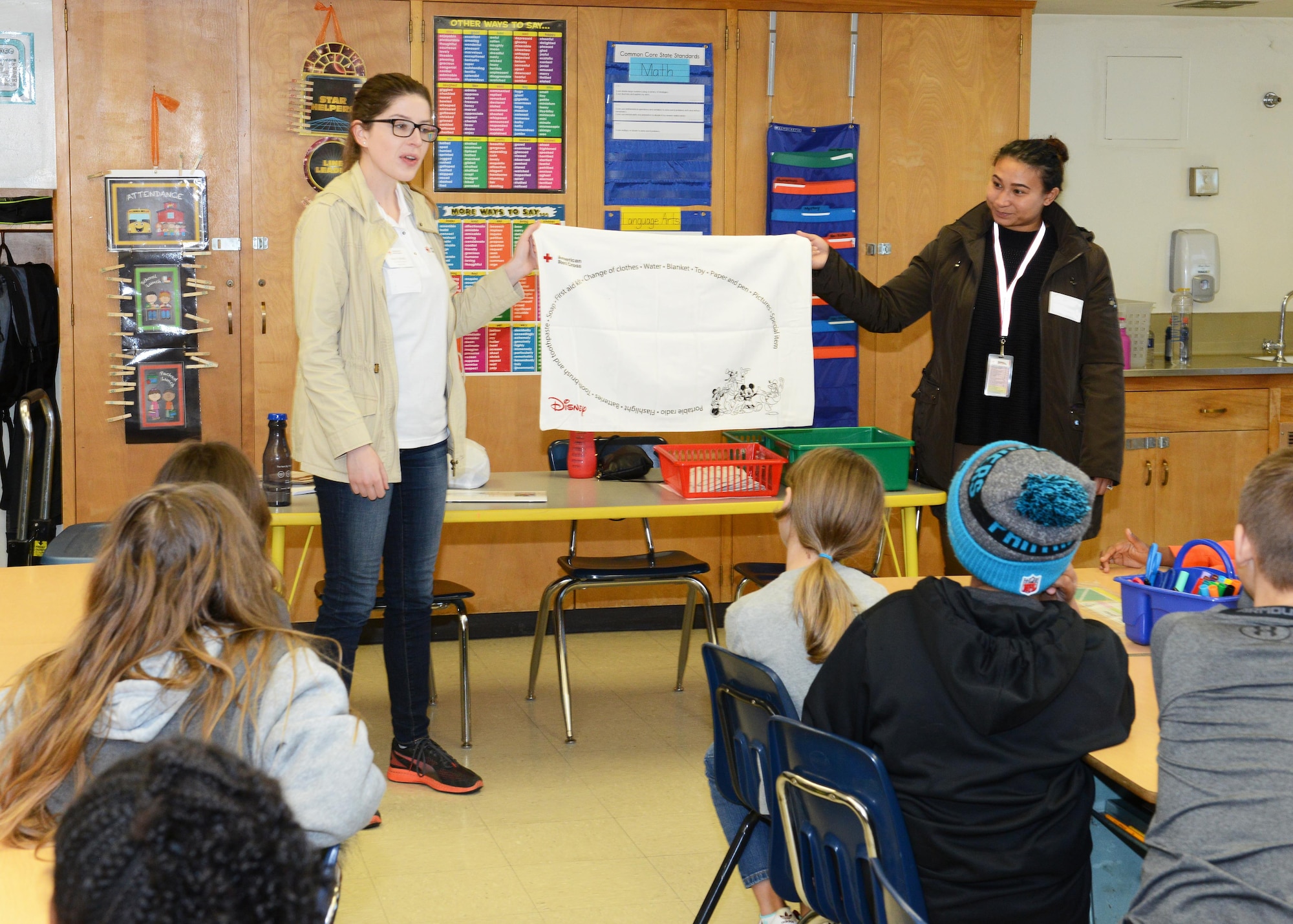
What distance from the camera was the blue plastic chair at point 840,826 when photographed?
63.6 inches

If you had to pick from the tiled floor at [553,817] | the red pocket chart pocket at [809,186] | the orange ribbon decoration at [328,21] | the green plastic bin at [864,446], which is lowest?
the tiled floor at [553,817]

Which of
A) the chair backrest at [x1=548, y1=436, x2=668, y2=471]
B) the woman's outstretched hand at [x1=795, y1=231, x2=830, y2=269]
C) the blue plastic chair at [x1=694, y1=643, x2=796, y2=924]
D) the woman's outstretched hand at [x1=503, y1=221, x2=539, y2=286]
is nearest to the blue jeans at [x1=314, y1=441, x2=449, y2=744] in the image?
the woman's outstretched hand at [x1=503, y1=221, x2=539, y2=286]

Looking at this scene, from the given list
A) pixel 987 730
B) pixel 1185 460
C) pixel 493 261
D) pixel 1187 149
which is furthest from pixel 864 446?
pixel 1187 149

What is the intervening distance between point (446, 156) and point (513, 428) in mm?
1098

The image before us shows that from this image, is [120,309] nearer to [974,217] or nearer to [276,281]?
[276,281]

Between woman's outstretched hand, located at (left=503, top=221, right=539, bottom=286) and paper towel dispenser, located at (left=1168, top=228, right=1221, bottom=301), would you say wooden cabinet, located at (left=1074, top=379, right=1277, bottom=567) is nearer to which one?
paper towel dispenser, located at (left=1168, top=228, right=1221, bottom=301)

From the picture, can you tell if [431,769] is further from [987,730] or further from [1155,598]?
[987,730]

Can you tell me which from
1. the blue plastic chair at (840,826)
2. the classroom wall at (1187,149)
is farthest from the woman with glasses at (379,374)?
the classroom wall at (1187,149)

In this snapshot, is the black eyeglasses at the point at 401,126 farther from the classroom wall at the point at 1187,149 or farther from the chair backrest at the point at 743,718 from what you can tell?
the classroom wall at the point at 1187,149

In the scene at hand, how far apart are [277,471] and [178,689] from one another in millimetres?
2155

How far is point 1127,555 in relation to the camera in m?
2.73

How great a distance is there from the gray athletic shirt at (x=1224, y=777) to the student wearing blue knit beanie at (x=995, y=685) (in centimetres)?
16

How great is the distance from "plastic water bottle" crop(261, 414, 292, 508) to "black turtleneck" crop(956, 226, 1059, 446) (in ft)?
6.47

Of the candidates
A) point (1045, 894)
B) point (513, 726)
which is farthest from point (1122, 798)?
point (513, 726)
